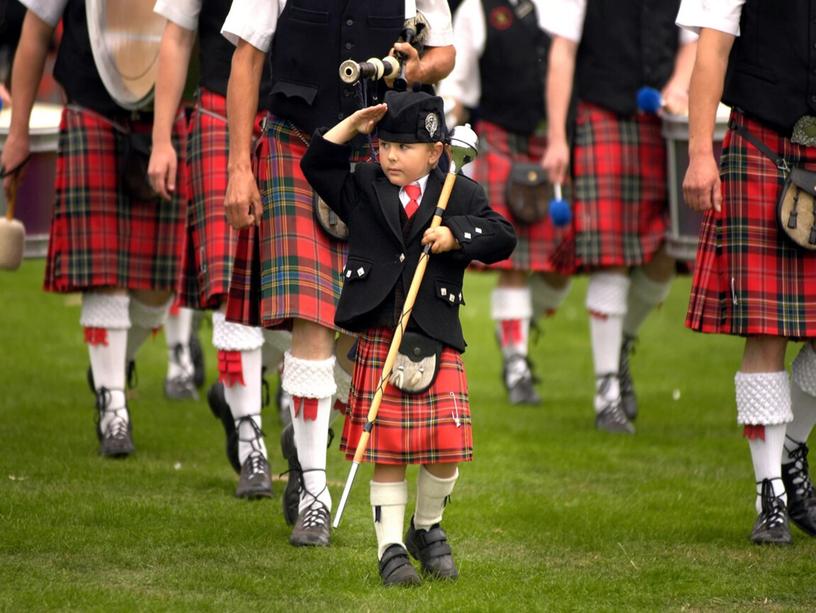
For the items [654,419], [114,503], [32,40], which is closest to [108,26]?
[32,40]

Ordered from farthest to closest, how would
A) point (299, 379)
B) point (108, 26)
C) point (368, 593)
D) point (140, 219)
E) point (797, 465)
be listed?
point (140, 219), point (108, 26), point (797, 465), point (299, 379), point (368, 593)

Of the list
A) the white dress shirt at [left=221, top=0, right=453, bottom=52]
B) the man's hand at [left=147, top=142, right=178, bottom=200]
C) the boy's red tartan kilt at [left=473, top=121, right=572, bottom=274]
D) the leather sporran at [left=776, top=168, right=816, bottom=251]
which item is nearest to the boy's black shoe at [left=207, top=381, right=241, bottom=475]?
the man's hand at [left=147, top=142, right=178, bottom=200]

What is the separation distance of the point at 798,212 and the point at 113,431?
8.83 feet

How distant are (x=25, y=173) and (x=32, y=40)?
1.85ft

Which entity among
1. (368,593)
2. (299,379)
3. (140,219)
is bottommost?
(368,593)

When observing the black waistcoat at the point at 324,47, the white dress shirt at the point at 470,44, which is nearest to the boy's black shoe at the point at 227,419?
the black waistcoat at the point at 324,47

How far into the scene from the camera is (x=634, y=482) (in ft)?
20.1

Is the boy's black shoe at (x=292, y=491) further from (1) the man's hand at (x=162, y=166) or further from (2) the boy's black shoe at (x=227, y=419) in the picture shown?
(1) the man's hand at (x=162, y=166)

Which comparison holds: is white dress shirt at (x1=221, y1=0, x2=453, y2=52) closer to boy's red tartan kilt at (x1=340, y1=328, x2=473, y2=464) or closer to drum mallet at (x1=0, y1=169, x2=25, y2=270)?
boy's red tartan kilt at (x1=340, y1=328, x2=473, y2=464)

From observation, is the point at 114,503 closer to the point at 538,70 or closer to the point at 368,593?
the point at 368,593

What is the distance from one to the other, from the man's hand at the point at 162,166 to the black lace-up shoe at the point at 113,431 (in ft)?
3.39

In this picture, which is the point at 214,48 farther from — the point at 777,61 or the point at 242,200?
the point at 777,61

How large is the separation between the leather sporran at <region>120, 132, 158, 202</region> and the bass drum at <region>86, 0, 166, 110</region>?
0.61ft

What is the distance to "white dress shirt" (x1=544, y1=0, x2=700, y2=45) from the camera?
7238 mm
